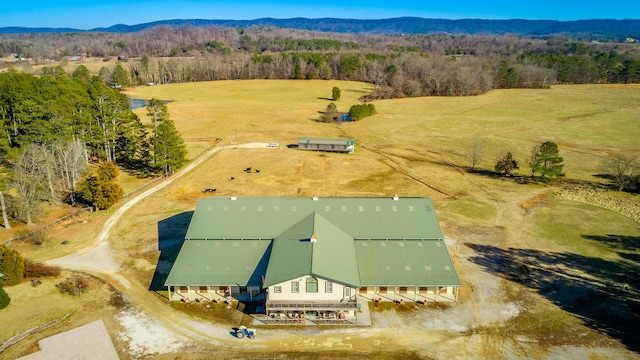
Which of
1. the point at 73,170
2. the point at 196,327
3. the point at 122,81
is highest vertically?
the point at 122,81

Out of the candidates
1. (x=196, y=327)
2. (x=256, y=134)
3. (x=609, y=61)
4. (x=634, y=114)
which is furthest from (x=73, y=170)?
(x=609, y=61)

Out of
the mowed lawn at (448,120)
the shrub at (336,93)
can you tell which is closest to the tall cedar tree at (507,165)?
the mowed lawn at (448,120)

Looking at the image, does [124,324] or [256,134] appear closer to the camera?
[124,324]

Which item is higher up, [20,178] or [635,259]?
[20,178]

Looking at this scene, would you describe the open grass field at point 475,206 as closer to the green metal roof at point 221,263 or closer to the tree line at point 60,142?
the green metal roof at point 221,263

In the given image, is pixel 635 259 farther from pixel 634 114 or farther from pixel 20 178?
pixel 634 114

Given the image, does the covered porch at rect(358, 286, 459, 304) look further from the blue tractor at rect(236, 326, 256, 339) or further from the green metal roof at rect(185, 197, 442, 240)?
the blue tractor at rect(236, 326, 256, 339)

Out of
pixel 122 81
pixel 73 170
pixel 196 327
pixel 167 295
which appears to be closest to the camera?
pixel 196 327

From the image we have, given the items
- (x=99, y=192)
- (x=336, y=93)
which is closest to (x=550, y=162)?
(x=99, y=192)
